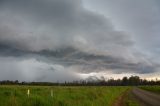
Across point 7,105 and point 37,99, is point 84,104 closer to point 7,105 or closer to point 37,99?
point 37,99

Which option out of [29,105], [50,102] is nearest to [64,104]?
[50,102]

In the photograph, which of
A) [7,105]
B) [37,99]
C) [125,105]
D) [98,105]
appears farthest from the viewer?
[125,105]

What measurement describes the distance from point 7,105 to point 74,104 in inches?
248

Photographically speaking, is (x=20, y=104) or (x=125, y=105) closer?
(x=20, y=104)

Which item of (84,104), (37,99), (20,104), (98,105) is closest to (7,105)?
(20,104)

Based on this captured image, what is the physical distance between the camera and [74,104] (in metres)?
21.9

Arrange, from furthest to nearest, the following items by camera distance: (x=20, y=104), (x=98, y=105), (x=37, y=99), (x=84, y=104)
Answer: (x=98, y=105) < (x=84, y=104) < (x=37, y=99) < (x=20, y=104)

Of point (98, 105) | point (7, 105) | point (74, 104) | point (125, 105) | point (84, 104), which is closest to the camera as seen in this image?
point (7, 105)

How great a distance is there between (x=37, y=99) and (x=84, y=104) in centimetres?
484

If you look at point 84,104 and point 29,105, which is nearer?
point 29,105

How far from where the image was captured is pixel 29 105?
19000 mm

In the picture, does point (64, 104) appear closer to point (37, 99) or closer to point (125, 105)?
point (37, 99)

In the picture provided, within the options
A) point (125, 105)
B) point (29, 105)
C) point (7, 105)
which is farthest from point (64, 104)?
point (125, 105)

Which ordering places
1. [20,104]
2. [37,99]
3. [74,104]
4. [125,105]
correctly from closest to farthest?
[20,104] → [37,99] → [74,104] → [125,105]
